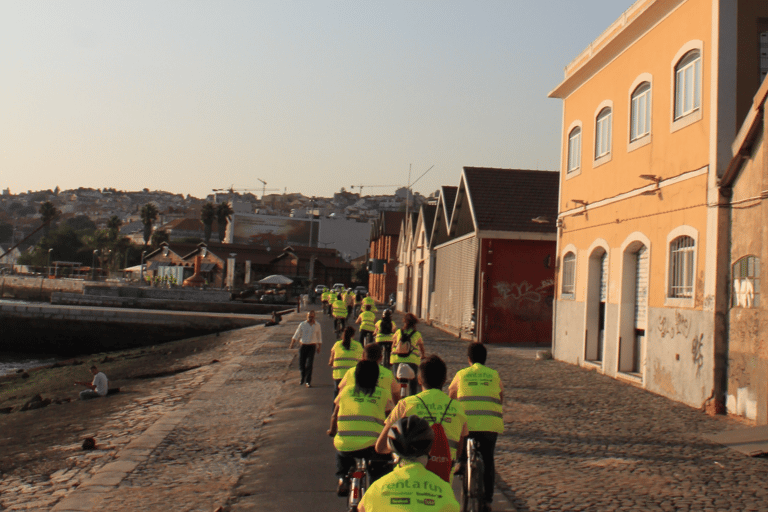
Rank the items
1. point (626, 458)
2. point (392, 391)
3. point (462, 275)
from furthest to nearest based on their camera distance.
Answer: point (462, 275) → point (626, 458) → point (392, 391)

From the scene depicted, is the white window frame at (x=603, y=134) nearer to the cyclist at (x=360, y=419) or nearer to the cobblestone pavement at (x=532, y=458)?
the cobblestone pavement at (x=532, y=458)

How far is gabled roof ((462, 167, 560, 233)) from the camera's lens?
84.6 ft

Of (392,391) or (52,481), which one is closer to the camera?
(392,391)

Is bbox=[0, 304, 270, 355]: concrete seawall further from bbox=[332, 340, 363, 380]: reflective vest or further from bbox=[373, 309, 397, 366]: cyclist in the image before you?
bbox=[332, 340, 363, 380]: reflective vest

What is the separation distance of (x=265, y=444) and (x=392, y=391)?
4.13 metres

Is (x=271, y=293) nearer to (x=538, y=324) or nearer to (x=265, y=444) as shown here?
(x=538, y=324)

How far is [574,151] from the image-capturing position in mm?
19484

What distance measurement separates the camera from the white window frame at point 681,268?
12.3 metres

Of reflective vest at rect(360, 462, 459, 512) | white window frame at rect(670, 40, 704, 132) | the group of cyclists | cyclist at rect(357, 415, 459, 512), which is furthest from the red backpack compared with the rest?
white window frame at rect(670, 40, 704, 132)

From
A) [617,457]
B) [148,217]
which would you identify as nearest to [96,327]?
[617,457]

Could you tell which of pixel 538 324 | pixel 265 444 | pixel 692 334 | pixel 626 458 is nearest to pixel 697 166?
pixel 692 334

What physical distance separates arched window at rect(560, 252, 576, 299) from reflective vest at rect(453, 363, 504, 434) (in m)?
13.1

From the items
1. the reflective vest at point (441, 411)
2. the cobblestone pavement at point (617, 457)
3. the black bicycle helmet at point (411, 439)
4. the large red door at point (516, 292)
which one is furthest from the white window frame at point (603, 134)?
the black bicycle helmet at point (411, 439)

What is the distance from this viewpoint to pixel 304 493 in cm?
699
